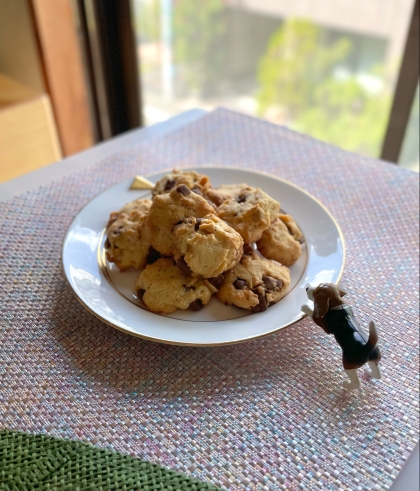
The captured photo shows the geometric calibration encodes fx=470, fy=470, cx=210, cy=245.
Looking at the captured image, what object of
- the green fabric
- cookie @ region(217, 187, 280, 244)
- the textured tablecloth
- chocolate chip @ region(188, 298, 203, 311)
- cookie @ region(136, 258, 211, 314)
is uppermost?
cookie @ region(217, 187, 280, 244)

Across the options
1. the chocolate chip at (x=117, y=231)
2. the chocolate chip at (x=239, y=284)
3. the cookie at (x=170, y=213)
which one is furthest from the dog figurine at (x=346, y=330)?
the chocolate chip at (x=117, y=231)

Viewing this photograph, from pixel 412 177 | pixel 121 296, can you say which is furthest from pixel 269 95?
pixel 121 296

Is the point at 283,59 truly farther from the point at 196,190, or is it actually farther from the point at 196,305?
the point at 196,305

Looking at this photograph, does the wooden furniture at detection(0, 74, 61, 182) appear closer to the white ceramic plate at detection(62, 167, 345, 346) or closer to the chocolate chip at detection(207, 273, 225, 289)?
the white ceramic plate at detection(62, 167, 345, 346)

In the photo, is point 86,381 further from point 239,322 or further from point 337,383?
point 337,383

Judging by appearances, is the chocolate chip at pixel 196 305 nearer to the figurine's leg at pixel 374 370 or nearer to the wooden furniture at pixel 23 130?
the figurine's leg at pixel 374 370

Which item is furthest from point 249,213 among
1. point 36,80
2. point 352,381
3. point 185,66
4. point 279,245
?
point 185,66

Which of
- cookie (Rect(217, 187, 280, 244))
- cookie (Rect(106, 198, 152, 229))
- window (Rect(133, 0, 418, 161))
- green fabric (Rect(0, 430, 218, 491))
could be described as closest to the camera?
green fabric (Rect(0, 430, 218, 491))

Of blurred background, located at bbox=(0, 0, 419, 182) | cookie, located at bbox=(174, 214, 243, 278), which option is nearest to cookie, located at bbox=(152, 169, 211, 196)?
cookie, located at bbox=(174, 214, 243, 278)
